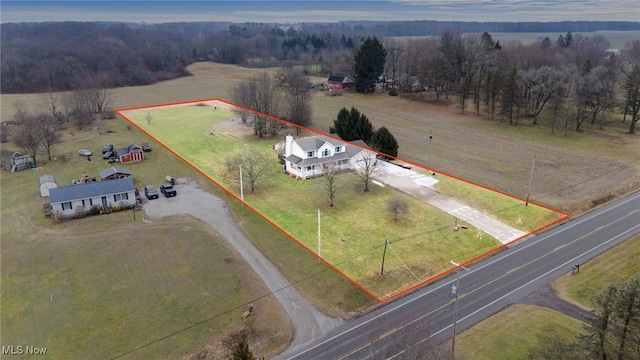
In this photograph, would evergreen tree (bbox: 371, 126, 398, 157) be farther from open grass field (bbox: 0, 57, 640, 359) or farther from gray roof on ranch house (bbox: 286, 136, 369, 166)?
open grass field (bbox: 0, 57, 640, 359)

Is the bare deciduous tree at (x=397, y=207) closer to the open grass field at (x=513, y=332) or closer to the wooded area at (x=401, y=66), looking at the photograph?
the open grass field at (x=513, y=332)

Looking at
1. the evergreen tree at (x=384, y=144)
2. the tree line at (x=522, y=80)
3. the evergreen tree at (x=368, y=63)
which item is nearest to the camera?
the evergreen tree at (x=384, y=144)

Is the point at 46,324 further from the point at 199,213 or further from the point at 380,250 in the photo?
the point at 380,250

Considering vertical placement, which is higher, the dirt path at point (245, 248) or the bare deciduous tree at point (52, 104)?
the bare deciduous tree at point (52, 104)

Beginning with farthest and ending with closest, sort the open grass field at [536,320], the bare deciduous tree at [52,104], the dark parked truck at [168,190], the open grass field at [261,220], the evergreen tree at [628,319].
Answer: the bare deciduous tree at [52,104] < the dark parked truck at [168,190] < the open grass field at [261,220] < the open grass field at [536,320] < the evergreen tree at [628,319]

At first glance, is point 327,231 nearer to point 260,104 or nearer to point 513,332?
point 513,332

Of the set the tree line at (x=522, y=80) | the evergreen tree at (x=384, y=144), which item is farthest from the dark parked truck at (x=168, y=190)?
the tree line at (x=522, y=80)

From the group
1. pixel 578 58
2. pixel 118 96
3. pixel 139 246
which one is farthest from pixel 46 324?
pixel 578 58

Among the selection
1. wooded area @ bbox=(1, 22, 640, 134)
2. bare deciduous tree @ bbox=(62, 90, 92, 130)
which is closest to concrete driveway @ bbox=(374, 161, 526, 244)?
wooded area @ bbox=(1, 22, 640, 134)
